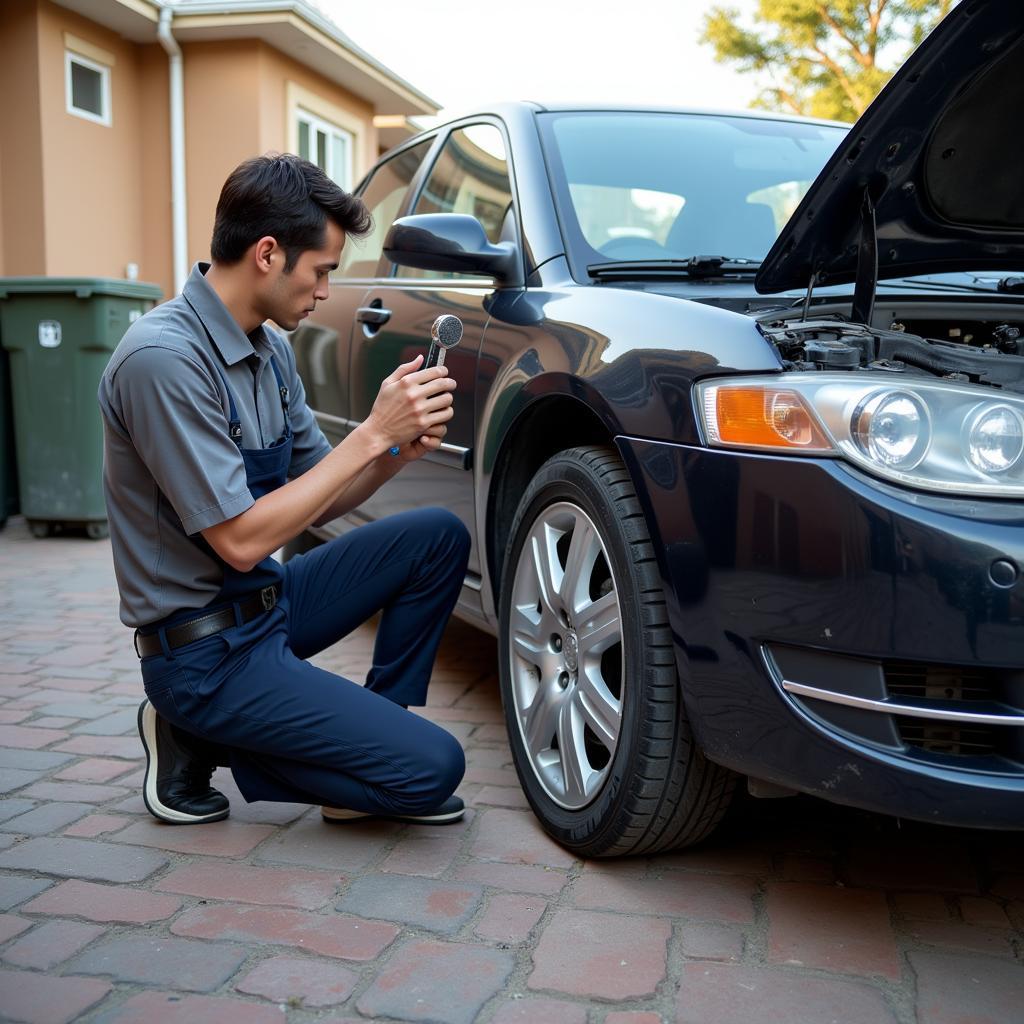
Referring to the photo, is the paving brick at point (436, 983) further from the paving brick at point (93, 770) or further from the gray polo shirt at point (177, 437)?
the paving brick at point (93, 770)

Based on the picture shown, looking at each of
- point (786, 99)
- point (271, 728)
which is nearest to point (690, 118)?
point (271, 728)

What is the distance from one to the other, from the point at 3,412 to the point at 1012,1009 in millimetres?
6301

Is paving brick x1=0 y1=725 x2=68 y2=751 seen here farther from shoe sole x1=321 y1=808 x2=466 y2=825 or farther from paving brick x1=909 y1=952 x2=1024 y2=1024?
paving brick x1=909 y1=952 x2=1024 y2=1024

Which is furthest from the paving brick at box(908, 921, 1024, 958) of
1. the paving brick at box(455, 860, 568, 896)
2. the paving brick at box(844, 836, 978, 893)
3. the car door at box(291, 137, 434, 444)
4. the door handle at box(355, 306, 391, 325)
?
the car door at box(291, 137, 434, 444)

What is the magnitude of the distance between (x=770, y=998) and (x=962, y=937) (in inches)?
17.5

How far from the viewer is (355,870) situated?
2.40m

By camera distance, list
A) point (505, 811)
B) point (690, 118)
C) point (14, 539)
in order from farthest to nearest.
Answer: point (14, 539) → point (690, 118) → point (505, 811)

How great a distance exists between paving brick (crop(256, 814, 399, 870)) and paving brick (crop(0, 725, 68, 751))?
3.03ft

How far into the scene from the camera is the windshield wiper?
2777 millimetres

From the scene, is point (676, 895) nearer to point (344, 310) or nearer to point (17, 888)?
point (17, 888)

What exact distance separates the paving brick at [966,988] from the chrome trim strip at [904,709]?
0.47 m

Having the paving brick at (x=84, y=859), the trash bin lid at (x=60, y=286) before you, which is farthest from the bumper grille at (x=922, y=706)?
the trash bin lid at (x=60, y=286)

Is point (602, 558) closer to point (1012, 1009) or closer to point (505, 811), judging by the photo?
point (505, 811)

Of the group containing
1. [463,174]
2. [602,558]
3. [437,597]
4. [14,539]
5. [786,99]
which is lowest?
[14,539]
